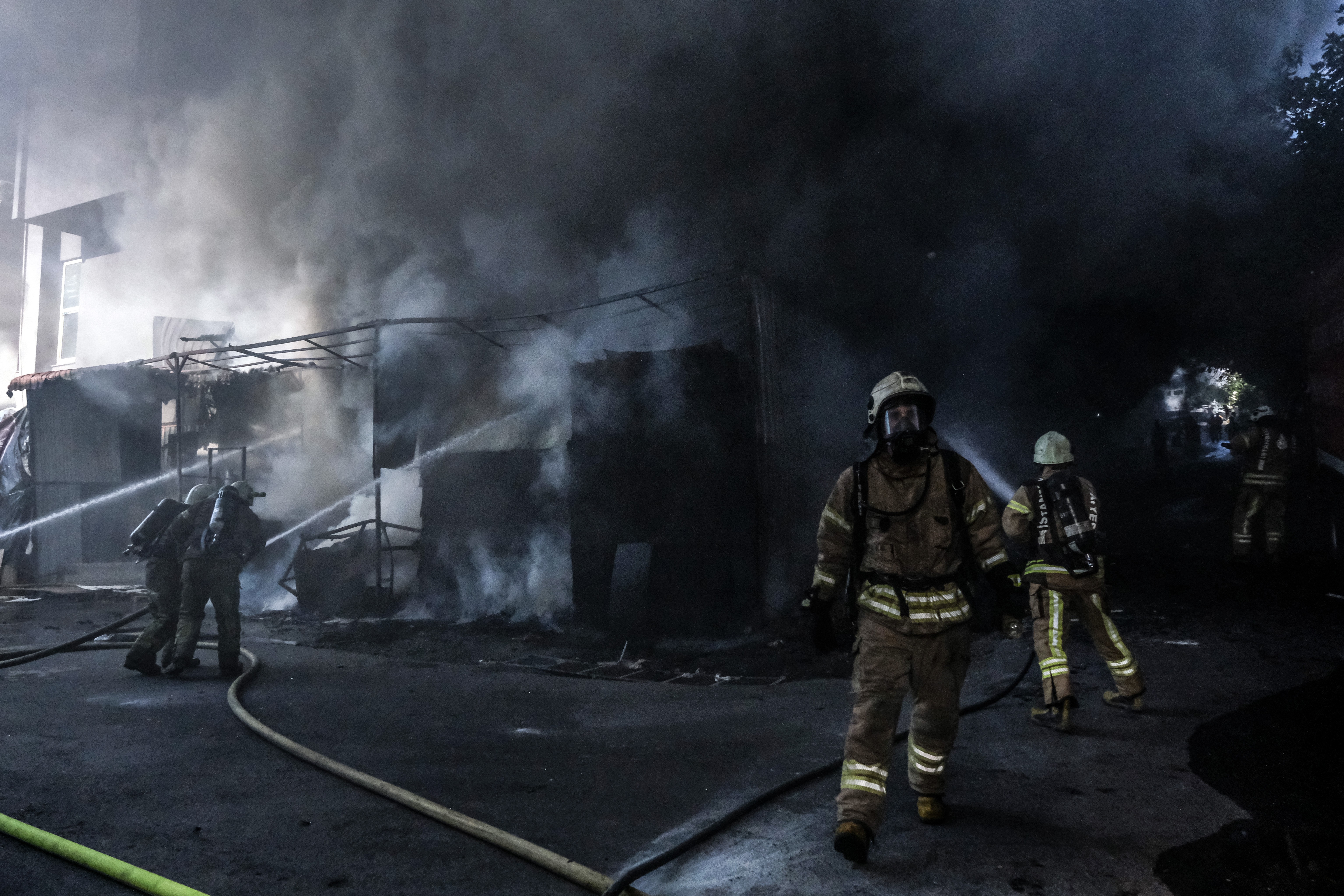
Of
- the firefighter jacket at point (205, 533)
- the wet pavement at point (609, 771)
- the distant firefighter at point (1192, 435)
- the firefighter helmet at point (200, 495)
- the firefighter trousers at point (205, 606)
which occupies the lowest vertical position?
the wet pavement at point (609, 771)

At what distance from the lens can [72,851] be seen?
99.2 inches

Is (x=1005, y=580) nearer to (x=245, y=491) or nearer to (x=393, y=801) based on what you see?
(x=393, y=801)

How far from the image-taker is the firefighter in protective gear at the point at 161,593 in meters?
5.91

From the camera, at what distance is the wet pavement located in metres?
2.48

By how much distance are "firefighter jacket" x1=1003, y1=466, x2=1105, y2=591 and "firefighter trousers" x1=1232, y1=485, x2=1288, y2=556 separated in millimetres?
4374

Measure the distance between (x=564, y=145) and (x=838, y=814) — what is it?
12125 mm

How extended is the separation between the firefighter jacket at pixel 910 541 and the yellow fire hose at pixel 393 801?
121cm

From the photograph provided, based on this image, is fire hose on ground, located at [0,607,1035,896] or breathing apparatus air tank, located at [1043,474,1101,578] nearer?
fire hose on ground, located at [0,607,1035,896]

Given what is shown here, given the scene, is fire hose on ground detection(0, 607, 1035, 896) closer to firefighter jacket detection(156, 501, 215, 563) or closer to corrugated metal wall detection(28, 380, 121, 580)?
firefighter jacket detection(156, 501, 215, 563)

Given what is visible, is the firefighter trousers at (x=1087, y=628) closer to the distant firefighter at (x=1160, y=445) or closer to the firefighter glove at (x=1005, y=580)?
the firefighter glove at (x=1005, y=580)

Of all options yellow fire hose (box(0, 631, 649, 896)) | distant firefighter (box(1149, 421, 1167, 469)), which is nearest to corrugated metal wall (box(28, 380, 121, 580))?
yellow fire hose (box(0, 631, 649, 896))

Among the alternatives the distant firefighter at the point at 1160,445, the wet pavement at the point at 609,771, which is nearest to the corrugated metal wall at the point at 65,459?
the wet pavement at the point at 609,771

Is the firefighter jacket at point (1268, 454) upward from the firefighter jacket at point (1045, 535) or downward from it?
upward

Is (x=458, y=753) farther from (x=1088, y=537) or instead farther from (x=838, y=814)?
(x=1088, y=537)
